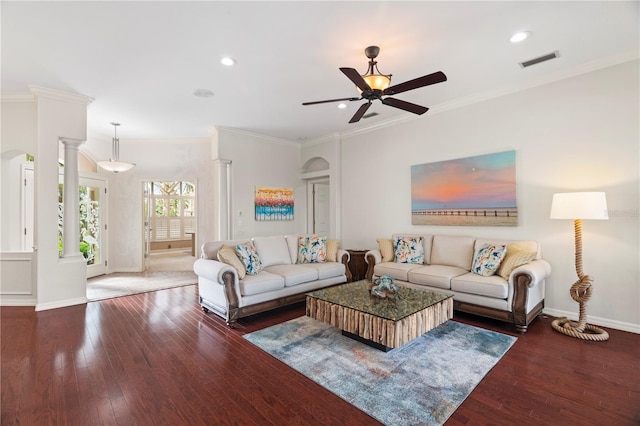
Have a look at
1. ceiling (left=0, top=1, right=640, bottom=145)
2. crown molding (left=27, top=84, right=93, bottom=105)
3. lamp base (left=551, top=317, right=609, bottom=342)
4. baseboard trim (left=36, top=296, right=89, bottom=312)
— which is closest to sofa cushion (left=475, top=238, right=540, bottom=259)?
lamp base (left=551, top=317, right=609, bottom=342)

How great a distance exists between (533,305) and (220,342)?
11.5ft

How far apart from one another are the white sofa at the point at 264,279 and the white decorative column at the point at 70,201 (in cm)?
202

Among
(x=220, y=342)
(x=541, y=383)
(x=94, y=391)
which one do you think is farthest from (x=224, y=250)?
(x=541, y=383)

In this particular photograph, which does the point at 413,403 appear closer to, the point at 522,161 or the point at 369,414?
the point at 369,414

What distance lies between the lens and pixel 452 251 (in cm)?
436

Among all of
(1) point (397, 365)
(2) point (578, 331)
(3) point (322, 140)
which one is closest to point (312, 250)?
(1) point (397, 365)

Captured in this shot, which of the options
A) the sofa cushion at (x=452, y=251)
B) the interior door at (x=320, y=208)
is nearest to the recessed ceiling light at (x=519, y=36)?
the sofa cushion at (x=452, y=251)

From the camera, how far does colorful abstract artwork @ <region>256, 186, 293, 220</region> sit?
251 inches

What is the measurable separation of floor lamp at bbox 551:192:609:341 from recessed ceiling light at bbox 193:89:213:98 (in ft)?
14.7

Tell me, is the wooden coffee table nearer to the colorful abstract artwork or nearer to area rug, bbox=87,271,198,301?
the colorful abstract artwork

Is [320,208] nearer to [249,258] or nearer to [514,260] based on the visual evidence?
[249,258]

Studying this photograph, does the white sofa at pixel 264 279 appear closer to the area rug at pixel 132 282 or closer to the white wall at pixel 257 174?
the white wall at pixel 257 174

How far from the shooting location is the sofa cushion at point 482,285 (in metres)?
3.34

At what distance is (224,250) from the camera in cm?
387
